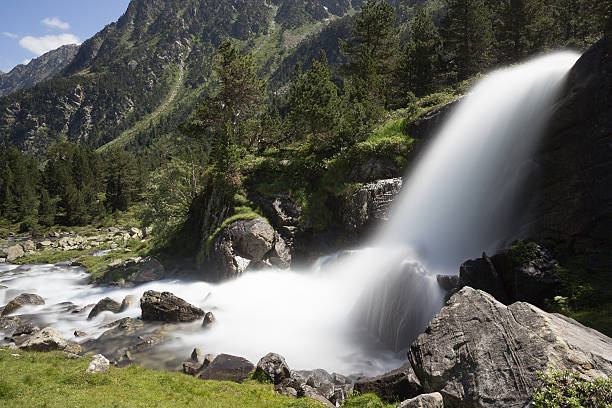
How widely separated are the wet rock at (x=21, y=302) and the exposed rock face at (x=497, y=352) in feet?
104

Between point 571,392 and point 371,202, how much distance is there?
67.3 ft

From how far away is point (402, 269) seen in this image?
60.8ft

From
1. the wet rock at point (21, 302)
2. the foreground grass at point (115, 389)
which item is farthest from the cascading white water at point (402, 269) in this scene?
the foreground grass at point (115, 389)

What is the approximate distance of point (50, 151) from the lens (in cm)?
11794

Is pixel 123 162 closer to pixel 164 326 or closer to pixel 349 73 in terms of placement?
pixel 349 73

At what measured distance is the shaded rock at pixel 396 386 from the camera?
10.8m

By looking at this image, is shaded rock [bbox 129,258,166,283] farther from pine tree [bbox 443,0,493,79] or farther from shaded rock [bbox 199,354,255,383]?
pine tree [bbox 443,0,493,79]

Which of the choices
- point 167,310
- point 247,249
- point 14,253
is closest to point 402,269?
point 247,249

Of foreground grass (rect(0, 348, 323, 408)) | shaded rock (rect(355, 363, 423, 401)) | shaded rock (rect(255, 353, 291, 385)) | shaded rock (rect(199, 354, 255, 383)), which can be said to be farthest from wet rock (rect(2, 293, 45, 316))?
shaded rock (rect(355, 363, 423, 401))

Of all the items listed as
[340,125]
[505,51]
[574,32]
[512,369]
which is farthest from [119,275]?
[574,32]

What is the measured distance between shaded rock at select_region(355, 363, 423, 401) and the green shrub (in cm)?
494

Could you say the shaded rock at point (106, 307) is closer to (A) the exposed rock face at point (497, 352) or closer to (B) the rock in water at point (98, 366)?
(B) the rock in water at point (98, 366)

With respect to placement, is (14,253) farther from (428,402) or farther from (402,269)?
(428,402)

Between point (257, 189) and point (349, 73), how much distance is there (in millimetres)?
24216
